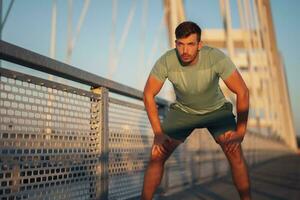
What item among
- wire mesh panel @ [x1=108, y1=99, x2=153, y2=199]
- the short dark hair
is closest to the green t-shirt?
the short dark hair

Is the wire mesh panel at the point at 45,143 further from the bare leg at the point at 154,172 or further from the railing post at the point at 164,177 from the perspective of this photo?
the railing post at the point at 164,177

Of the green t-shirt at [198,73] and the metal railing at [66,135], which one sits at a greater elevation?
the green t-shirt at [198,73]

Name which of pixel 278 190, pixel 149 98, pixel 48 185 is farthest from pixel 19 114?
pixel 278 190

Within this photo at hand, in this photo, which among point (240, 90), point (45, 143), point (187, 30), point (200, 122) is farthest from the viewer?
point (200, 122)

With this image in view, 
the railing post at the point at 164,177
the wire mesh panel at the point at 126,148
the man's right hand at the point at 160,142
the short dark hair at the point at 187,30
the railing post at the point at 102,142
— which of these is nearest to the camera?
the short dark hair at the point at 187,30

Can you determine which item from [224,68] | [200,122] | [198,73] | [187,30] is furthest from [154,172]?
[187,30]

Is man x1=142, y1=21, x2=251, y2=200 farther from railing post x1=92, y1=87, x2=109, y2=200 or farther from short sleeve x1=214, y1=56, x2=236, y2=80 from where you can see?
railing post x1=92, y1=87, x2=109, y2=200

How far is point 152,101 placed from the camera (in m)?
2.68

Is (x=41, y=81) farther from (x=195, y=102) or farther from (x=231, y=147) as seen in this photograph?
(x=231, y=147)

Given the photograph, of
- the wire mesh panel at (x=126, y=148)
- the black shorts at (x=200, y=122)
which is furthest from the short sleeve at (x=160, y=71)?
the wire mesh panel at (x=126, y=148)

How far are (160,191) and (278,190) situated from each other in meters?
1.29

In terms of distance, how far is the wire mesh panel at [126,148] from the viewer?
332 cm

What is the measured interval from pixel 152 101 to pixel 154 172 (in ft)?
1.55

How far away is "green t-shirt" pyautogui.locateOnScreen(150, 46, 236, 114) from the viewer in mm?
2697
